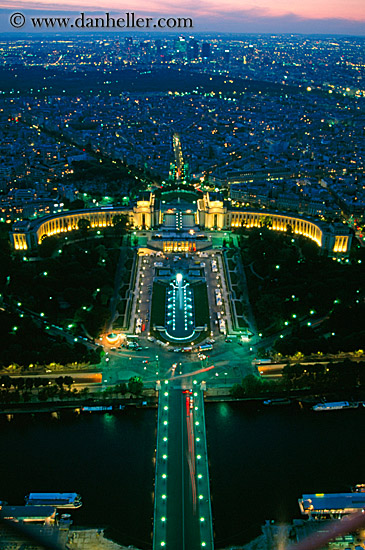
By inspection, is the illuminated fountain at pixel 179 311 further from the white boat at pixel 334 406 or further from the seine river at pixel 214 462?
the white boat at pixel 334 406

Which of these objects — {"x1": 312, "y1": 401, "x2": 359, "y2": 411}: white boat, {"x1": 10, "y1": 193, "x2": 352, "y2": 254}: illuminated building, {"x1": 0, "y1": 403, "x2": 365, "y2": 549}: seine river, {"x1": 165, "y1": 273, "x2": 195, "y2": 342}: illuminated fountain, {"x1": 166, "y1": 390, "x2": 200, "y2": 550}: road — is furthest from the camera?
{"x1": 10, "y1": 193, "x2": 352, "y2": 254}: illuminated building

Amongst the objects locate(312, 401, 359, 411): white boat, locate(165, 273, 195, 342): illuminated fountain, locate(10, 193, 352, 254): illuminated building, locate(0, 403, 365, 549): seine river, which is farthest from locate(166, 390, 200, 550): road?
locate(10, 193, 352, 254): illuminated building

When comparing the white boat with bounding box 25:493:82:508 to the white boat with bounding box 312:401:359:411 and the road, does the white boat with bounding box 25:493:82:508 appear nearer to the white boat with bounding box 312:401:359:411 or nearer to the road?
the road

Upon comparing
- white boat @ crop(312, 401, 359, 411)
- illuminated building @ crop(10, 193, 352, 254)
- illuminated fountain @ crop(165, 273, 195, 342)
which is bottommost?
white boat @ crop(312, 401, 359, 411)

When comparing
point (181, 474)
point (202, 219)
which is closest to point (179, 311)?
point (181, 474)

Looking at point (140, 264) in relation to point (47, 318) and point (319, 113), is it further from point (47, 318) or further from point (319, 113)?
point (319, 113)

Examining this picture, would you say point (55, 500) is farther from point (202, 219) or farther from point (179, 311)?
point (202, 219)
